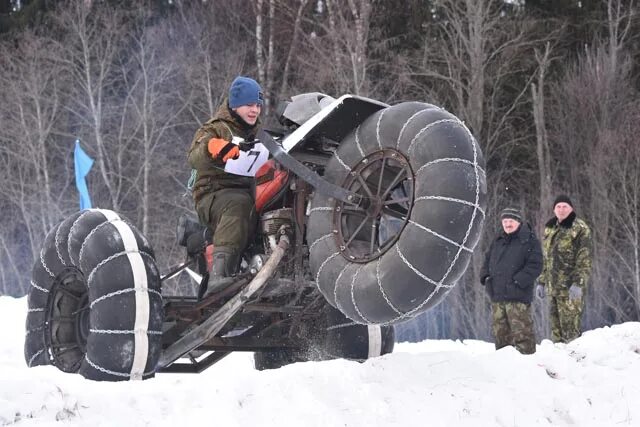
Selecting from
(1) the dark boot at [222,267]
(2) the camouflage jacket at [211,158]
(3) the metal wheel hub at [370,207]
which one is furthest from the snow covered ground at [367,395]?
(2) the camouflage jacket at [211,158]

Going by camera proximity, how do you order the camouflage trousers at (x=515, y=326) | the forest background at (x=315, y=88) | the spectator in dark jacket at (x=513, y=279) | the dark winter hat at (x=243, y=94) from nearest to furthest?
the dark winter hat at (x=243, y=94) < the camouflage trousers at (x=515, y=326) < the spectator in dark jacket at (x=513, y=279) < the forest background at (x=315, y=88)

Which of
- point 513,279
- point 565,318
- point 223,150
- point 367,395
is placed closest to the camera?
point 367,395

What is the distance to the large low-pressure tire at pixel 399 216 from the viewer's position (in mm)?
3936

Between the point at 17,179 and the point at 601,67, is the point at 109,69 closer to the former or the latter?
the point at 17,179

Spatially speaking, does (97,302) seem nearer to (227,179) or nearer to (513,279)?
(227,179)

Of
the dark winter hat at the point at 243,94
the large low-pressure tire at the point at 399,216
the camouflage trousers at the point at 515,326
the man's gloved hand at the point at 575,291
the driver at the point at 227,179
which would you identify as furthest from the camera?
the man's gloved hand at the point at 575,291

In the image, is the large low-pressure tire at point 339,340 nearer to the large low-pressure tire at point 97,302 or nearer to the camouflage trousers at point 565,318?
the large low-pressure tire at point 97,302

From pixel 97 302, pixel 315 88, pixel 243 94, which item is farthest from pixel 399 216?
pixel 315 88

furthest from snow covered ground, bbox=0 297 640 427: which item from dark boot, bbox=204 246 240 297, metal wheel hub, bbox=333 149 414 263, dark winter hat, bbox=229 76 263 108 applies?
dark winter hat, bbox=229 76 263 108

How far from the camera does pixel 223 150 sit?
15.5 ft

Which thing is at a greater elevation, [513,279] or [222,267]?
[222,267]

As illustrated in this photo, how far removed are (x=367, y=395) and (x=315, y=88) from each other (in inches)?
647

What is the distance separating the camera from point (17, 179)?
23078 millimetres

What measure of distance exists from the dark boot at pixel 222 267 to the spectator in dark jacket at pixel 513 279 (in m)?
3.56
